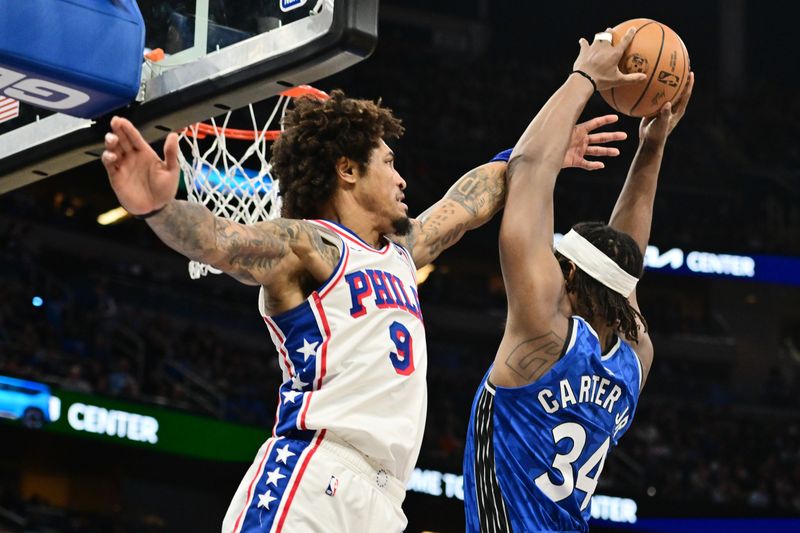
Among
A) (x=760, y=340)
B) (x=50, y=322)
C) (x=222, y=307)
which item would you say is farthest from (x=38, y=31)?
(x=760, y=340)

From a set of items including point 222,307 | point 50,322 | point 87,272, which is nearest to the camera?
point 50,322

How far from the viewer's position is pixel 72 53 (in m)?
3.59

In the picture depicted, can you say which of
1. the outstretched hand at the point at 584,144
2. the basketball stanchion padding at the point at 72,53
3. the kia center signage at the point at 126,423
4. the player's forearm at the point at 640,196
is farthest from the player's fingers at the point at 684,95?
the kia center signage at the point at 126,423

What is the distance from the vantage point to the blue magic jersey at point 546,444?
3533mm

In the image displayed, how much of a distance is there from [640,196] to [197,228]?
6.36 ft

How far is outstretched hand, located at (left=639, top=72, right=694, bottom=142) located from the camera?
4172 mm

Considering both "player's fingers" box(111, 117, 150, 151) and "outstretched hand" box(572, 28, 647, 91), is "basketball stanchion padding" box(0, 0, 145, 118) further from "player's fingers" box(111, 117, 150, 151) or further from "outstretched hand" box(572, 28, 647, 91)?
"outstretched hand" box(572, 28, 647, 91)

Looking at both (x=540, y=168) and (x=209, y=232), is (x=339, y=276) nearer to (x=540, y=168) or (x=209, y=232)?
(x=209, y=232)

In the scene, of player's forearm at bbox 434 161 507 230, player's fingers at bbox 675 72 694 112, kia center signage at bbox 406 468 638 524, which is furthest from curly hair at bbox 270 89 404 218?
kia center signage at bbox 406 468 638 524

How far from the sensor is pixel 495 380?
3633 millimetres

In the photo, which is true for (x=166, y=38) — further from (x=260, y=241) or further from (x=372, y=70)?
(x=372, y=70)

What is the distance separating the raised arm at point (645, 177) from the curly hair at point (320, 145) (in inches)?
43.2

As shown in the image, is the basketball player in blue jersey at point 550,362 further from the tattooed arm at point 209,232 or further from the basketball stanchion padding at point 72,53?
the basketball stanchion padding at point 72,53

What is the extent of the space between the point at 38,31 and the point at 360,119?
3.30ft
